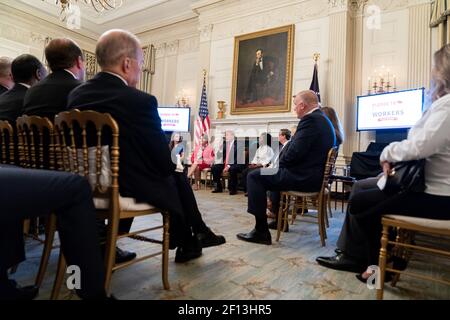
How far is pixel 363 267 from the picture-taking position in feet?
5.56

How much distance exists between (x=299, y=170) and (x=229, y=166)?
3610 mm

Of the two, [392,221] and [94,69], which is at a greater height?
[94,69]

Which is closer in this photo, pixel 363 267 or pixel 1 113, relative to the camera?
pixel 363 267

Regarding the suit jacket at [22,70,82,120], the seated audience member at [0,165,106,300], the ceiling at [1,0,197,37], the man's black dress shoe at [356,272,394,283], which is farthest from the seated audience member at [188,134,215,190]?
the seated audience member at [0,165,106,300]

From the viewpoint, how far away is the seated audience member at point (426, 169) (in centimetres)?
120

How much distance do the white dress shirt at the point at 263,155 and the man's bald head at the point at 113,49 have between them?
431cm

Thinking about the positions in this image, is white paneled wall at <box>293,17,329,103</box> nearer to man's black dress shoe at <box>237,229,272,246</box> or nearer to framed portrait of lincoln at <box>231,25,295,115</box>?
framed portrait of lincoln at <box>231,25,295,115</box>

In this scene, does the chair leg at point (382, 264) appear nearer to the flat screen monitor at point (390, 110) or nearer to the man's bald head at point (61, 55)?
the man's bald head at point (61, 55)

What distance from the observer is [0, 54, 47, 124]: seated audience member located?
1840 millimetres

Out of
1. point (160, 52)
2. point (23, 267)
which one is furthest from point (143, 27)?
point (23, 267)
